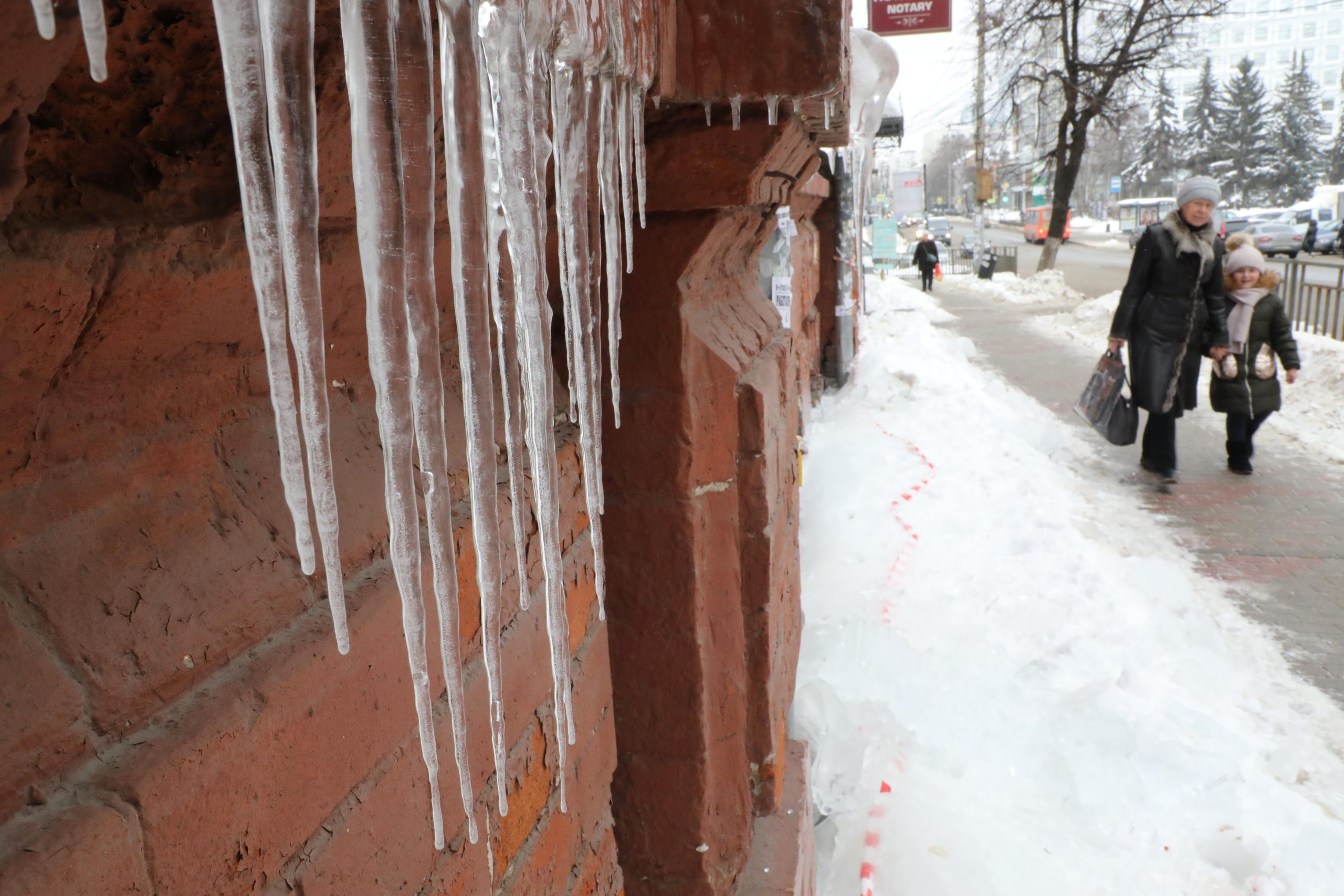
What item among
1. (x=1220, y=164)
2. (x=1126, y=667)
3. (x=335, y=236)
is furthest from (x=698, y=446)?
(x=1220, y=164)

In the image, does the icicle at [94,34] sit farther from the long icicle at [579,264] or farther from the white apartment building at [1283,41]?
the white apartment building at [1283,41]

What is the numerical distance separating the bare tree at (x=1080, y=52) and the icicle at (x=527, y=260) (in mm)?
20694

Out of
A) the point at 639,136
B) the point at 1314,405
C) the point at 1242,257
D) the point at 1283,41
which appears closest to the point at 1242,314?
the point at 1242,257

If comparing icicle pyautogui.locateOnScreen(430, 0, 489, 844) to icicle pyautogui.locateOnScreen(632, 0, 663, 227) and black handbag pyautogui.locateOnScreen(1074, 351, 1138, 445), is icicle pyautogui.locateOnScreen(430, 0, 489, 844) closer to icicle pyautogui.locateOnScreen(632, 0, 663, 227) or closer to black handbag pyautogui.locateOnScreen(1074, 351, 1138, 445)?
icicle pyautogui.locateOnScreen(632, 0, 663, 227)

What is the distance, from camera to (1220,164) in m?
48.6

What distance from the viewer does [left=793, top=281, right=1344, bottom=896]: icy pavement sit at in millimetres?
2506

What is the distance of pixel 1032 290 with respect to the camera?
1969 centimetres

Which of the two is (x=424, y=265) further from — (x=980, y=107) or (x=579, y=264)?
(x=980, y=107)

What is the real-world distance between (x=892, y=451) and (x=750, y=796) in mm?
3968

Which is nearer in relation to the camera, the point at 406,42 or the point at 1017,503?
the point at 406,42

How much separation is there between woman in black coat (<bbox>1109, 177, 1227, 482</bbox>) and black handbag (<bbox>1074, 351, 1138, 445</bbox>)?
80mm

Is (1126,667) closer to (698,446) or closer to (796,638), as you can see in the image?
(796,638)

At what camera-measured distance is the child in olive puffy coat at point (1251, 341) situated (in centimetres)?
593

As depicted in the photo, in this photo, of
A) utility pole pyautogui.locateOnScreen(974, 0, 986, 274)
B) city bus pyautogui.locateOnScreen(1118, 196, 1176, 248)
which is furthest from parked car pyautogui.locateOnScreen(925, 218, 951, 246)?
utility pole pyautogui.locateOnScreen(974, 0, 986, 274)
